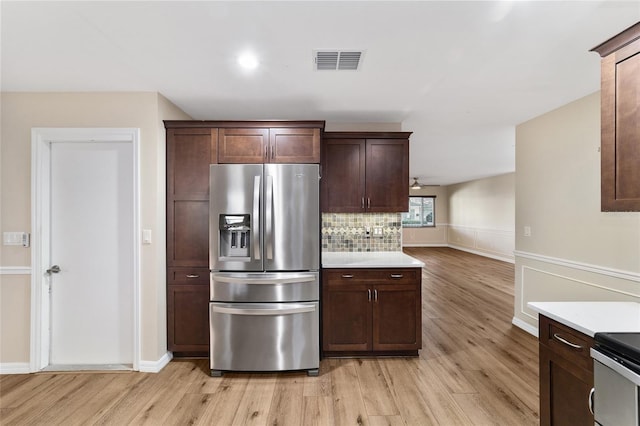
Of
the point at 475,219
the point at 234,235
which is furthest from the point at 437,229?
the point at 234,235

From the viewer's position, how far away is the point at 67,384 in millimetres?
2646

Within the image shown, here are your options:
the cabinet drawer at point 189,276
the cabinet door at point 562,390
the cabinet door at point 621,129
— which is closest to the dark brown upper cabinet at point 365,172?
the cabinet drawer at point 189,276

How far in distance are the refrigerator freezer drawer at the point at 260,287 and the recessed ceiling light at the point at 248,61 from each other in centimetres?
175

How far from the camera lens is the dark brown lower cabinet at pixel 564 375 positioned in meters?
1.44

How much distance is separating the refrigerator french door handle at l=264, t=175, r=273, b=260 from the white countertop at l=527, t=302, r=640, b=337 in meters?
1.94

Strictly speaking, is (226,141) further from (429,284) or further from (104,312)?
(429,284)

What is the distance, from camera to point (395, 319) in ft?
10.0

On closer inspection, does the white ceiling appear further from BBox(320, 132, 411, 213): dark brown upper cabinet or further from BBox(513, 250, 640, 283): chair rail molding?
BBox(513, 250, 640, 283): chair rail molding

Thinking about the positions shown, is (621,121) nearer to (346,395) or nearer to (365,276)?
(365,276)

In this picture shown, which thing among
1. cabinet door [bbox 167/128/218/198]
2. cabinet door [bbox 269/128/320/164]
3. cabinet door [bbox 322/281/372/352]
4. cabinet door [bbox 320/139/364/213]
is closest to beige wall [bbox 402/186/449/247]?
cabinet door [bbox 320/139/364/213]

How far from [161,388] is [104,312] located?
0.97 metres

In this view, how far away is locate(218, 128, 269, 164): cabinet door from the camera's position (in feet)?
9.71

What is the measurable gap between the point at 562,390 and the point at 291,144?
2.61 metres

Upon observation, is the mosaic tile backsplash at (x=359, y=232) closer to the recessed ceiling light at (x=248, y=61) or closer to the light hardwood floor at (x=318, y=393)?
the light hardwood floor at (x=318, y=393)
